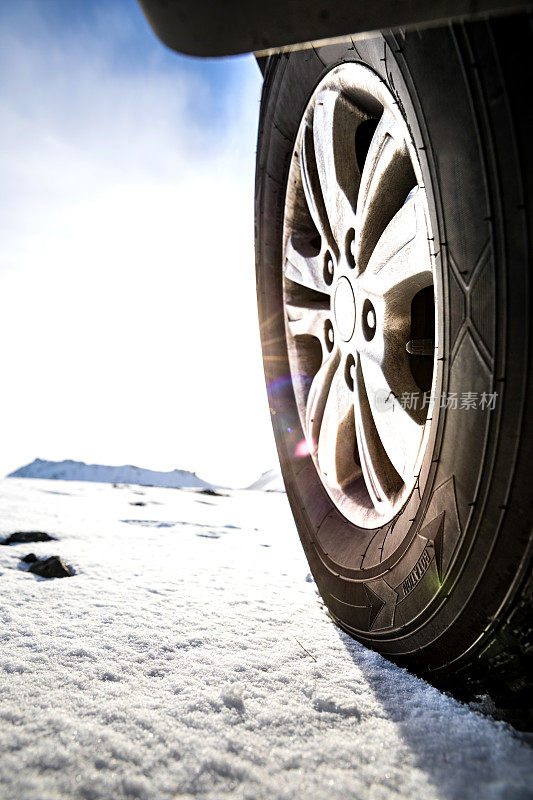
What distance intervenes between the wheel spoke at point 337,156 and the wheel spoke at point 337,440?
478 mm

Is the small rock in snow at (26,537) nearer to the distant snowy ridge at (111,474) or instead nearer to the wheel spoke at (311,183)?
the wheel spoke at (311,183)

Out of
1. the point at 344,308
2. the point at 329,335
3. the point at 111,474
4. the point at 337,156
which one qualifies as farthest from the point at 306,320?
the point at 111,474

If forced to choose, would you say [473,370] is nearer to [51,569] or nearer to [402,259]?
[402,259]

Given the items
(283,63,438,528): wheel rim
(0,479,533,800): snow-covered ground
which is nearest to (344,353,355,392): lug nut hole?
(283,63,438,528): wheel rim

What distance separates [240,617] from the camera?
4.40 feet

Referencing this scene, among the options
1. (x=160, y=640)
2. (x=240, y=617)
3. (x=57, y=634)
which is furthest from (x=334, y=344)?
(x=57, y=634)

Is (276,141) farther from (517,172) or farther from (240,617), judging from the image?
(240,617)

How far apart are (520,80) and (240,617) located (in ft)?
4.51

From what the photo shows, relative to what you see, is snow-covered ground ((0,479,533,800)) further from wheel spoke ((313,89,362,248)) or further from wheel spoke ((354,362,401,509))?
wheel spoke ((313,89,362,248))

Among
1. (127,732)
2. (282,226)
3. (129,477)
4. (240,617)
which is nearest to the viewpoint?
(127,732)

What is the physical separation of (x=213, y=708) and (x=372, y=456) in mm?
775

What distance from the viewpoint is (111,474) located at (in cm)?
3428

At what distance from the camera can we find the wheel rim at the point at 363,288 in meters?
1.12

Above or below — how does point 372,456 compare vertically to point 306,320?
below
